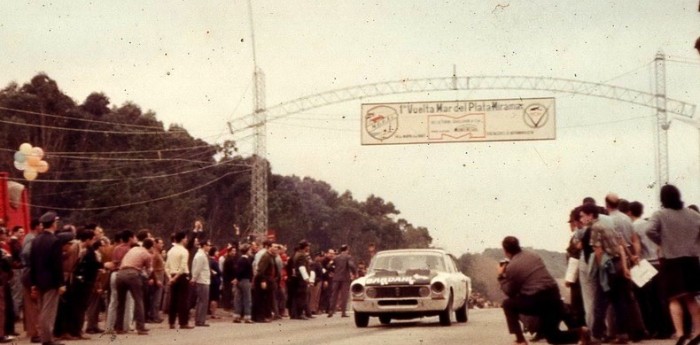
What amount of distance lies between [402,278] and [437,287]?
0.74 meters

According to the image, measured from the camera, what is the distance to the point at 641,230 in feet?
57.0

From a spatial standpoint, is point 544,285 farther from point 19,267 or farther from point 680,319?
point 19,267

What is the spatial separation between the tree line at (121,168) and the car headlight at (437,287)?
40.7 metres

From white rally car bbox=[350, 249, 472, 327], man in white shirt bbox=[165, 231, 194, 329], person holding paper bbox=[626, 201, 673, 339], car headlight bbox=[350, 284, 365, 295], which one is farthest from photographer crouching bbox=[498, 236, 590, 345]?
man in white shirt bbox=[165, 231, 194, 329]

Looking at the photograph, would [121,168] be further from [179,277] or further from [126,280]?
[126,280]

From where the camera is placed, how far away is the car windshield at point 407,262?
24.1 meters

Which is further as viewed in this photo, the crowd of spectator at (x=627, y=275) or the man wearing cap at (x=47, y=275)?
the man wearing cap at (x=47, y=275)

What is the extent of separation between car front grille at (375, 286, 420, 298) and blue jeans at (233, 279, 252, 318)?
5898mm

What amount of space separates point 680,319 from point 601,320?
7.35 feet

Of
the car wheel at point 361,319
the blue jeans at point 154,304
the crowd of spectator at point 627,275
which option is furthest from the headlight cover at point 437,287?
the blue jeans at point 154,304

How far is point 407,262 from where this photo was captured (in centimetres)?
2427

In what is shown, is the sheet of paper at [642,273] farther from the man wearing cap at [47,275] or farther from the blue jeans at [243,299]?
the blue jeans at [243,299]

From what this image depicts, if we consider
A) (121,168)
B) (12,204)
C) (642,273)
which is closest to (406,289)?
(642,273)

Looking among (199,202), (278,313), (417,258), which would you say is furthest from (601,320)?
(199,202)
